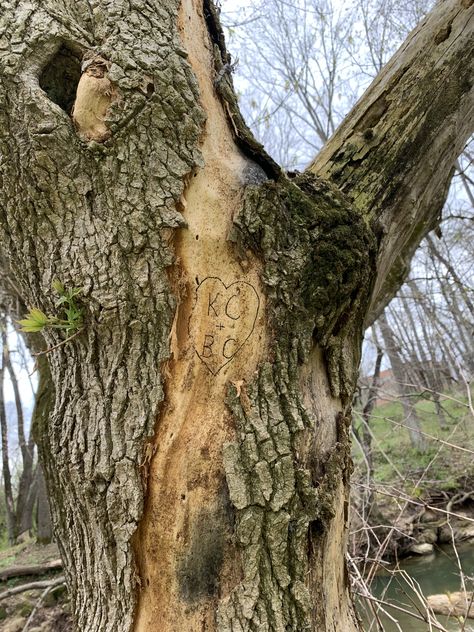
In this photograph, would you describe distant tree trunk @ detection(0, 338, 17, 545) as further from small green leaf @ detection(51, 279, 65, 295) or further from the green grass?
small green leaf @ detection(51, 279, 65, 295)

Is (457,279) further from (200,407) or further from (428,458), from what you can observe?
(428,458)

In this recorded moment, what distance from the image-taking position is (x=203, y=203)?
1.26 meters

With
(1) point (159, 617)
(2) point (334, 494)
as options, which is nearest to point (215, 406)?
(2) point (334, 494)

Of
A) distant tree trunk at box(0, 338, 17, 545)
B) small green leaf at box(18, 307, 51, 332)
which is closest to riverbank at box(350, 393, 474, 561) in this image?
small green leaf at box(18, 307, 51, 332)

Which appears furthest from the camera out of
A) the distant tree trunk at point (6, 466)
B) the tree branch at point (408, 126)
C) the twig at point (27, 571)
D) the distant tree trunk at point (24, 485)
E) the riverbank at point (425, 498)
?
the distant tree trunk at point (24, 485)

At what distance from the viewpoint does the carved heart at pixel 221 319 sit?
3.89 ft

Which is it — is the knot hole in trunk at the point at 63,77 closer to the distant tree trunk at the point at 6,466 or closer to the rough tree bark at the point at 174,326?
the rough tree bark at the point at 174,326

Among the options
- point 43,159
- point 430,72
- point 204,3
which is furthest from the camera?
point 204,3

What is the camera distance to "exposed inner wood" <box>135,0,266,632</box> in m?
1.08

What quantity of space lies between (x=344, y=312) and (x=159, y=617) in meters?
0.92

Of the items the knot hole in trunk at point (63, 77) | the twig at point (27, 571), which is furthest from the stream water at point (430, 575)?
the knot hole in trunk at point (63, 77)

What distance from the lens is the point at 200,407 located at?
1162 mm

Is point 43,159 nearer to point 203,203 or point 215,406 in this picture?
point 203,203

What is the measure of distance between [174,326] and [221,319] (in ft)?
0.41
